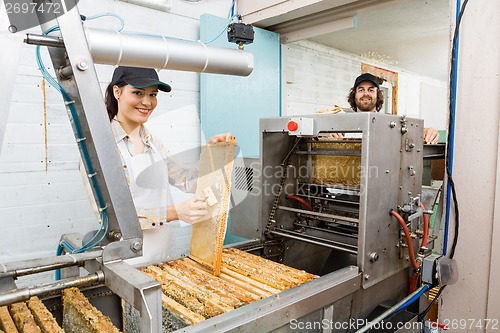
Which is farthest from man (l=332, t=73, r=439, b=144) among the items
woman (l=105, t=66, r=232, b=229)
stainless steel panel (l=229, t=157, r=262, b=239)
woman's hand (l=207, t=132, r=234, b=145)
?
woman's hand (l=207, t=132, r=234, b=145)

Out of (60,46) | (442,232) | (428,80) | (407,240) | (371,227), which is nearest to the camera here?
(60,46)

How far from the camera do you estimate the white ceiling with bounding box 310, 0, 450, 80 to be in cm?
299

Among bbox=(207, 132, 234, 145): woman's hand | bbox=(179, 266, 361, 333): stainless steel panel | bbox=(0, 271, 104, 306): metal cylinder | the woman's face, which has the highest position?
the woman's face

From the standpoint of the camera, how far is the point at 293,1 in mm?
2652

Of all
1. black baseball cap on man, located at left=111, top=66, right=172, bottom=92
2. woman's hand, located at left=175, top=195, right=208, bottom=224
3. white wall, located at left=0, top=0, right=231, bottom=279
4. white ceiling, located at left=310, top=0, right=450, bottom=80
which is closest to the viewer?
woman's hand, located at left=175, top=195, right=208, bottom=224

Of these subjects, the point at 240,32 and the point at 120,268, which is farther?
the point at 240,32

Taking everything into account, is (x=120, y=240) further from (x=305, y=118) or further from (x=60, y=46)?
(x=305, y=118)

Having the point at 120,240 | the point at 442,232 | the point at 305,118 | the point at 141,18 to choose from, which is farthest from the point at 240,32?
the point at 141,18

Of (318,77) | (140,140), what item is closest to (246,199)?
(140,140)

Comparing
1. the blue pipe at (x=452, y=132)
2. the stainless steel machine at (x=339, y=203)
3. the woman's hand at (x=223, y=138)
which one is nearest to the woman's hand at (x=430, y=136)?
the blue pipe at (x=452, y=132)

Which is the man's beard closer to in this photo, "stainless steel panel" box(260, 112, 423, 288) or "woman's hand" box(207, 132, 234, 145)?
"stainless steel panel" box(260, 112, 423, 288)

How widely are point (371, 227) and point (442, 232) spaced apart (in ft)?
2.59

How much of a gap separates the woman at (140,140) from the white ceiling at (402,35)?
1880mm

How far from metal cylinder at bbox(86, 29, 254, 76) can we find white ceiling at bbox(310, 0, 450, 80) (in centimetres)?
198
